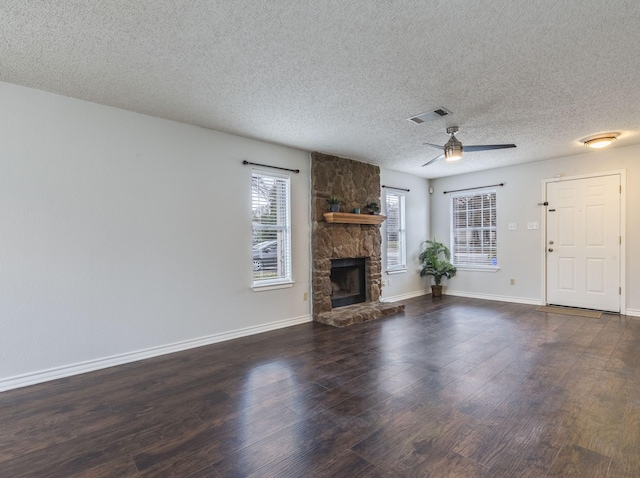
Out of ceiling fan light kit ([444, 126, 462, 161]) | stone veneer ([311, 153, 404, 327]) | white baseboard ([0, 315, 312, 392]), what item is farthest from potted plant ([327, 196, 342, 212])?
white baseboard ([0, 315, 312, 392])

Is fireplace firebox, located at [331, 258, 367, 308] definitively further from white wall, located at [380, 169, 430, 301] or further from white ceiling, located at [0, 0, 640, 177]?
white ceiling, located at [0, 0, 640, 177]

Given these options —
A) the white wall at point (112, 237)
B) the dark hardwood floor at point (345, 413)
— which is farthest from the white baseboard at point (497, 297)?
the white wall at point (112, 237)

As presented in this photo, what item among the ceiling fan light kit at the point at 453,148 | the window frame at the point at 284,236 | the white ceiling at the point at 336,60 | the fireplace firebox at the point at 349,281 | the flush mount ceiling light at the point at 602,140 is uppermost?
the white ceiling at the point at 336,60

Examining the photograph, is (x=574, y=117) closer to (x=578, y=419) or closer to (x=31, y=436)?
(x=578, y=419)

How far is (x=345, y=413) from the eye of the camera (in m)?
2.17

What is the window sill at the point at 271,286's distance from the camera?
4154mm

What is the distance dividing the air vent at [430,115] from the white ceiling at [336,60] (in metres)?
0.10

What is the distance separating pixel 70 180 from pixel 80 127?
513 mm

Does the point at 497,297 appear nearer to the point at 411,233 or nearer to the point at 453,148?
the point at 411,233

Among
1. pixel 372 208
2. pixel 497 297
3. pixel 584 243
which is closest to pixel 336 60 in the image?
pixel 372 208

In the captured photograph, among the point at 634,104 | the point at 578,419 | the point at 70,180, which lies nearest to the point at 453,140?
the point at 634,104

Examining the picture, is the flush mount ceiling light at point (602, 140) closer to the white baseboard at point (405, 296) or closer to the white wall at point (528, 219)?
the white wall at point (528, 219)

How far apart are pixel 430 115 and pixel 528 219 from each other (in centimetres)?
352

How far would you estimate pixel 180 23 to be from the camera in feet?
6.50
